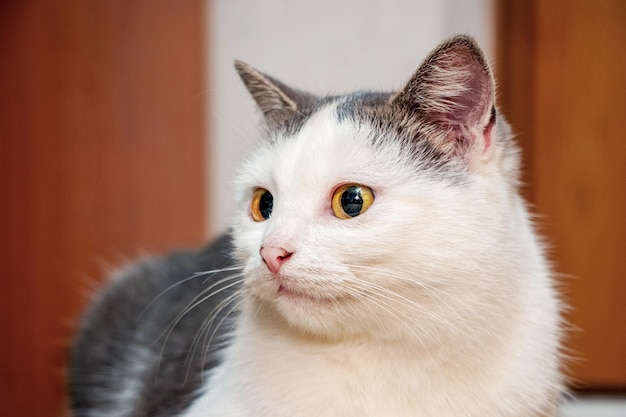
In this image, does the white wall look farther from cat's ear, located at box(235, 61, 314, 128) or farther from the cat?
the cat

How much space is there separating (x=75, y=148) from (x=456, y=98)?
1426mm

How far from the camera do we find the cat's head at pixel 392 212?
85 cm

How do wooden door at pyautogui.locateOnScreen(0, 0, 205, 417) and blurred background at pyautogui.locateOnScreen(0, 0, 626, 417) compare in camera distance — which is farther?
wooden door at pyautogui.locateOnScreen(0, 0, 205, 417)

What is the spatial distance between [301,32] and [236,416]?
4.34 feet

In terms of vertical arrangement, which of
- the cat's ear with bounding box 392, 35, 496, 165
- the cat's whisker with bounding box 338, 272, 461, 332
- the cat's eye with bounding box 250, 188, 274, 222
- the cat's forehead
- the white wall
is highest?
the white wall

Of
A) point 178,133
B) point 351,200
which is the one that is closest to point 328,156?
point 351,200

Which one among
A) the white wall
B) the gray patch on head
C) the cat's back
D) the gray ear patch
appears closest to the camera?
the gray patch on head

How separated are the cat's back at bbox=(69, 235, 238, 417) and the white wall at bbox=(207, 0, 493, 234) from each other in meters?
0.42

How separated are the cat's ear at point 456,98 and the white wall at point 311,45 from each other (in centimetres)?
92

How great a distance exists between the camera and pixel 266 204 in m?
1.02

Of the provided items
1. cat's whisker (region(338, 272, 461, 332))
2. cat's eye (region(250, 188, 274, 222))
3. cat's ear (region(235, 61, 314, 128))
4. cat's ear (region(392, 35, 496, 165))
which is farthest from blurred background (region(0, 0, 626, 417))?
cat's whisker (region(338, 272, 461, 332))

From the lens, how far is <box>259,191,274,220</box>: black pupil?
1009 millimetres

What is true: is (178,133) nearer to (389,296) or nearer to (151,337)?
(151,337)

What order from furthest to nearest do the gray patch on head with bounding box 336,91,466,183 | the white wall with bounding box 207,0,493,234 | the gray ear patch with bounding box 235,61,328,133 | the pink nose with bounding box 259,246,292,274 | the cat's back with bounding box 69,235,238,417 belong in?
1. the white wall with bounding box 207,0,493,234
2. the cat's back with bounding box 69,235,238,417
3. the gray ear patch with bounding box 235,61,328,133
4. the gray patch on head with bounding box 336,91,466,183
5. the pink nose with bounding box 259,246,292,274
